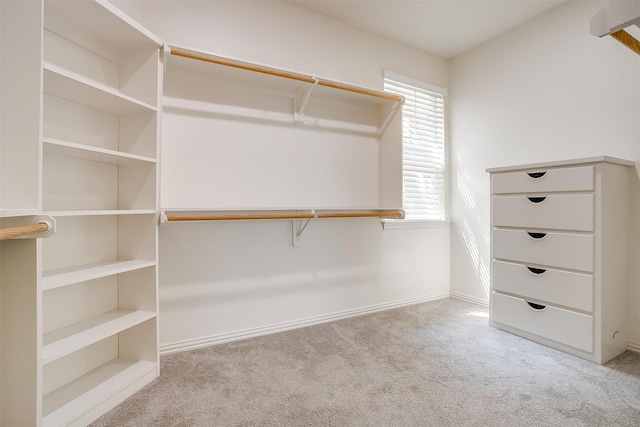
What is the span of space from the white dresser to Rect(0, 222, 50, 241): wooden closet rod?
2466 millimetres

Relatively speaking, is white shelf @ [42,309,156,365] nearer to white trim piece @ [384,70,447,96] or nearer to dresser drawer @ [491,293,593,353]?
dresser drawer @ [491,293,593,353]

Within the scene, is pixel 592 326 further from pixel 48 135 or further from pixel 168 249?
pixel 48 135

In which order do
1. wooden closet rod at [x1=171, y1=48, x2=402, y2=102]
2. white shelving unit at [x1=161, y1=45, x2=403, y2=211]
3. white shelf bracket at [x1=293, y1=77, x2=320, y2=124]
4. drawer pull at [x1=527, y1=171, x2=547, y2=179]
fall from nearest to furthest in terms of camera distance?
1. wooden closet rod at [x1=171, y1=48, x2=402, y2=102]
2. white shelving unit at [x1=161, y1=45, x2=403, y2=211]
3. drawer pull at [x1=527, y1=171, x2=547, y2=179]
4. white shelf bracket at [x1=293, y1=77, x2=320, y2=124]

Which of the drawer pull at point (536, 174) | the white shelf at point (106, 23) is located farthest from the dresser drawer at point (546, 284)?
the white shelf at point (106, 23)

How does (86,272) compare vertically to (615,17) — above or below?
below

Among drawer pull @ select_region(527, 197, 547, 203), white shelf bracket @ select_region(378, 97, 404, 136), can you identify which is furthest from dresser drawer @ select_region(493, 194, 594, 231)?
white shelf bracket @ select_region(378, 97, 404, 136)

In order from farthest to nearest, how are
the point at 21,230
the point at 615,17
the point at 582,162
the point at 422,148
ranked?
the point at 422,148
the point at 582,162
the point at 21,230
the point at 615,17

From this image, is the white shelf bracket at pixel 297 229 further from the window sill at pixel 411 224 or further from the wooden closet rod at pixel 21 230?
the wooden closet rod at pixel 21 230

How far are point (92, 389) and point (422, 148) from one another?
2.88 meters

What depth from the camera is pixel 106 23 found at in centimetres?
138

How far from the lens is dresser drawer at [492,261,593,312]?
180cm

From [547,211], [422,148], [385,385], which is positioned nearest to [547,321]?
[547,211]

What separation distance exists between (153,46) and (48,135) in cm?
63

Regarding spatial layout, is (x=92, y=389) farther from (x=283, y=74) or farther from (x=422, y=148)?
(x=422, y=148)
